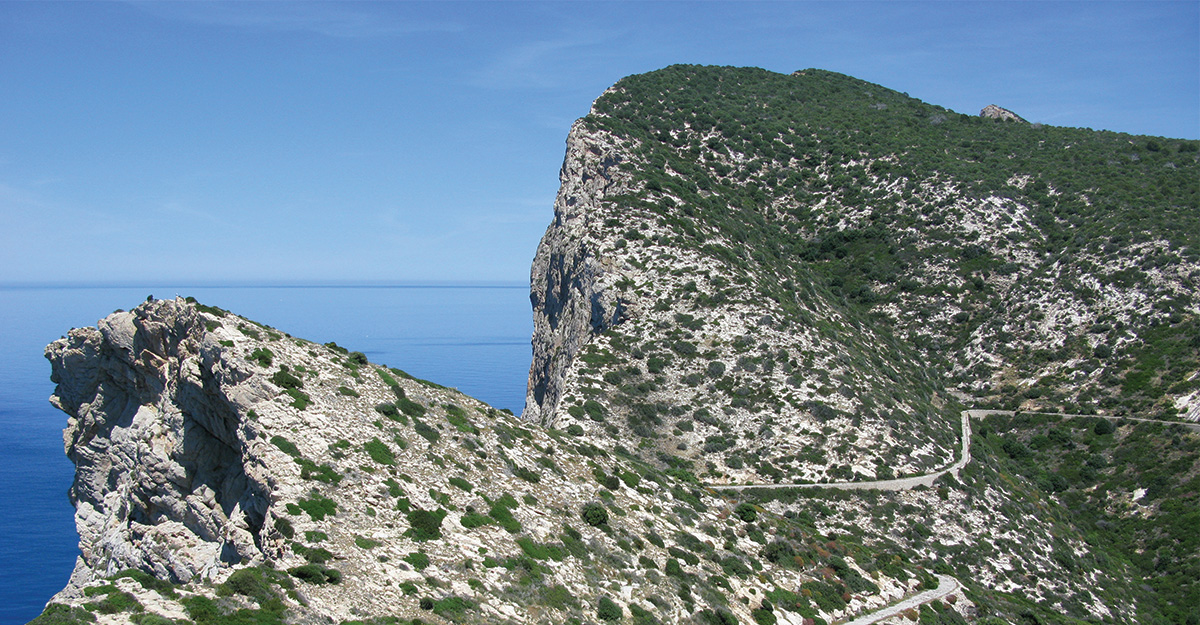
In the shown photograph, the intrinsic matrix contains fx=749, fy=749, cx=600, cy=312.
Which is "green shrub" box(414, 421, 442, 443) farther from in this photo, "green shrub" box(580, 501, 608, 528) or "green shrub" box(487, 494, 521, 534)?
"green shrub" box(580, 501, 608, 528)

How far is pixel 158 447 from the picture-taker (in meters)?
32.7

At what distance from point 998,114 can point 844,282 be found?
69050 mm

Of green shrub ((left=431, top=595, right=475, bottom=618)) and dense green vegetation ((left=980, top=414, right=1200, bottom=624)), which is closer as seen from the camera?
green shrub ((left=431, top=595, right=475, bottom=618))

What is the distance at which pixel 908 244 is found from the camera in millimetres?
89062

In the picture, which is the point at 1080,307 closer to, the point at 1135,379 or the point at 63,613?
the point at 1135,379

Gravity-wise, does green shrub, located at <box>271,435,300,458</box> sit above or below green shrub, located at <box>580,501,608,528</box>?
above

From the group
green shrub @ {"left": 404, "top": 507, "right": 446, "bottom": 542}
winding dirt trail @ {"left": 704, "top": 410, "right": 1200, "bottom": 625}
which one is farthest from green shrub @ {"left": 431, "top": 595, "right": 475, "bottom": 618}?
winding dirt trail @ {"left": 704, "top": 410, "right": 1200, "bottom": 625}

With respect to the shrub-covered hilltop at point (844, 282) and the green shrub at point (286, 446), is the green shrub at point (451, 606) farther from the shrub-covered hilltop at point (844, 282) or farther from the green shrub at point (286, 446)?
the shrub-covered hilltop at point (844, 282)

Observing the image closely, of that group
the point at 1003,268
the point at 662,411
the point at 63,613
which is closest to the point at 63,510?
the point at 662,411

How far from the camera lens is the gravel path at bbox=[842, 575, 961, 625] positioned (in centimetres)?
3381

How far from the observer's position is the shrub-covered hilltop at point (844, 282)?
55.4 meters

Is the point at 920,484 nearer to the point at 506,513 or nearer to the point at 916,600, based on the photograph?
the point at 916,600

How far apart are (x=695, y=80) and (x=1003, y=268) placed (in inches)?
2406

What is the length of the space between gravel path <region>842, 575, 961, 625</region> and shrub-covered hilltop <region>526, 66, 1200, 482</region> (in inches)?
404
